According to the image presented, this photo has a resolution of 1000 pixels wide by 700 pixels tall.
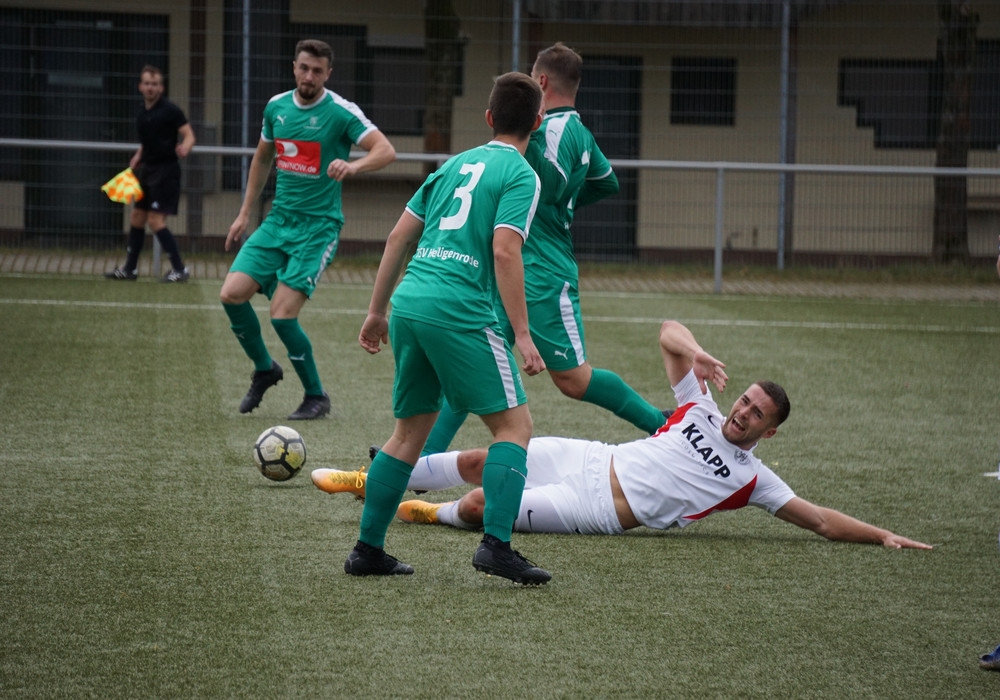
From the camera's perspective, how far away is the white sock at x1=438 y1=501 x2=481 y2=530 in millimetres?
4852

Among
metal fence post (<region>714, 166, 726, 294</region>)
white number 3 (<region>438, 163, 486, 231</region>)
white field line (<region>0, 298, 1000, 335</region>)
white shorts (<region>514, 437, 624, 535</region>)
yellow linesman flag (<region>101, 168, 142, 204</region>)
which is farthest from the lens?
metal fence post (<region>714, 166, 726, 294</region>)

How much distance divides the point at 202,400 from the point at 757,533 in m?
3.77

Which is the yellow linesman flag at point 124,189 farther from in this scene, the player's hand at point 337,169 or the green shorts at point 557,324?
the green shorts at point 557,324

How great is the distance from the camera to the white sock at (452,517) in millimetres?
4852

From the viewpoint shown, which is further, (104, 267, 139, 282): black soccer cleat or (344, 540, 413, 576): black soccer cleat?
(104, 267, 139, 282): black soccer cleat

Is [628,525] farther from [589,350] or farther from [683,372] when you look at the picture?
[589,350]

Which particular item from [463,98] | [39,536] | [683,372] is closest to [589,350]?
[683,372]

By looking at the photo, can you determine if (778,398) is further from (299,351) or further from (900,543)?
(299,351)

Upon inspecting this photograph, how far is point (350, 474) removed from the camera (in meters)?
4.96

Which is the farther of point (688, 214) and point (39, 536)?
point (688, 214)

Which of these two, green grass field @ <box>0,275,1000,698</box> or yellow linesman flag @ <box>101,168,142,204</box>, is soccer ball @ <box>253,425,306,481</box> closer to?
green grass field @ <box>0,275,1000,698</box>

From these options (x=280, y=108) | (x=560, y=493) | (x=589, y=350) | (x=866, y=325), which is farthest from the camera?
(x=866, y=325)

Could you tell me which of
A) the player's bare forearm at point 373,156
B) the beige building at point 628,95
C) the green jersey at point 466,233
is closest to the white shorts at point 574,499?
the green jersey at point 466,233

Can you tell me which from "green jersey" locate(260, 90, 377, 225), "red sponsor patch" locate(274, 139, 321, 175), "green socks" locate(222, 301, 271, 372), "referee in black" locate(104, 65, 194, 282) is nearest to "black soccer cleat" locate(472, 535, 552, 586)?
"green socks" locate(222, 301, 271, 372)
